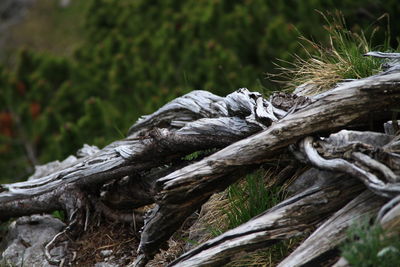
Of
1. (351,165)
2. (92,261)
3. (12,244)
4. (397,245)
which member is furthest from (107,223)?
(397,245)

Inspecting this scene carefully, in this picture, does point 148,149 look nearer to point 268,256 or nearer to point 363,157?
point 268,256

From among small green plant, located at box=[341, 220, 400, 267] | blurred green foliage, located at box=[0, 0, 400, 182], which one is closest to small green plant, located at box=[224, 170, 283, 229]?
small green plant, located at box=[341, 220, 400, 267]

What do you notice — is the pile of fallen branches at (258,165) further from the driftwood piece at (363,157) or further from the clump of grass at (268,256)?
the clump of grass at (268,256)

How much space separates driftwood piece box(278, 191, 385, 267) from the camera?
124 inches

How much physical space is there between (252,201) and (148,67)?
8792mm

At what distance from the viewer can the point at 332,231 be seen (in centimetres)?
319

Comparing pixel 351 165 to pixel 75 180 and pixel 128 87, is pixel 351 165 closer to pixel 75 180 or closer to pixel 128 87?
pixel 75 180

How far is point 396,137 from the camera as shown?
3.46m

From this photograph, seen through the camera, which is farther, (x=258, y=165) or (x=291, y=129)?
(x=258, y=165)

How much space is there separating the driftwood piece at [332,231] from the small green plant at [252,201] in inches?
21.5

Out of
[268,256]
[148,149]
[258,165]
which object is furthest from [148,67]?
[268,256]

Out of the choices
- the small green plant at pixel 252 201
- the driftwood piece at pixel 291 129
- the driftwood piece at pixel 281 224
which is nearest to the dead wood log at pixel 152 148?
the driftwood piece at pixel 291 129

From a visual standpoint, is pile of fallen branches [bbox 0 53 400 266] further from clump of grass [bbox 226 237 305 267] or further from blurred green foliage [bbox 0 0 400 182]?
blurred green foliage [bbox 0 0 400 182]

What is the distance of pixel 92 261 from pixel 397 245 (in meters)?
2.43
